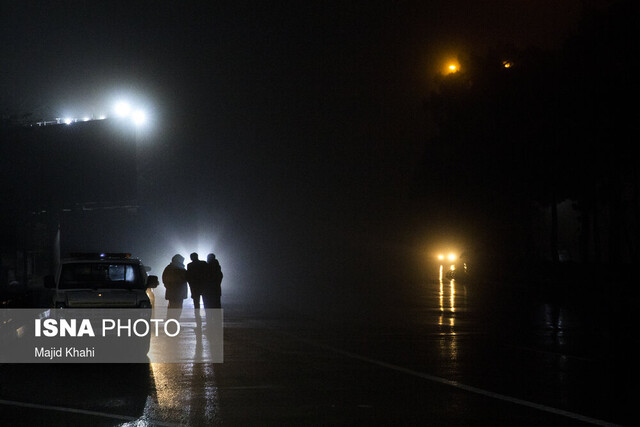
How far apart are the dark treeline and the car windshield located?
3058 cm

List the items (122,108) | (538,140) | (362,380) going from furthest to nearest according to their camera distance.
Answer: (538,140)
(122,108)
(362,380)

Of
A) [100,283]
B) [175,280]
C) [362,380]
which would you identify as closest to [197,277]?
[175,280]

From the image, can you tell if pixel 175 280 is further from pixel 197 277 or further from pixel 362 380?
pixel 362 380

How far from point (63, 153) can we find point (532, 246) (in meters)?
35.0

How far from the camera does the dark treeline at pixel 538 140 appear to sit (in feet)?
145

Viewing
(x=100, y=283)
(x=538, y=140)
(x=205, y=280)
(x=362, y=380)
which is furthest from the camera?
(x=538, y=140)

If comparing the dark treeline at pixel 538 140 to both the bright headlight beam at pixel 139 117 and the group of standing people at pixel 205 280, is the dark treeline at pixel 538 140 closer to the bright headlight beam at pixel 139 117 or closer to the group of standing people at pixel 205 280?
the bright headlight beam at pixel 139 117

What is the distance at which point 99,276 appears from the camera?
17.2 meters

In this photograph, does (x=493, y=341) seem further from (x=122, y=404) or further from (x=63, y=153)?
(x=63, y=153)

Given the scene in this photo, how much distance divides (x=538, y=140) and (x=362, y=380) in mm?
43035

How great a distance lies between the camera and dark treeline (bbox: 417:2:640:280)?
4428 cm

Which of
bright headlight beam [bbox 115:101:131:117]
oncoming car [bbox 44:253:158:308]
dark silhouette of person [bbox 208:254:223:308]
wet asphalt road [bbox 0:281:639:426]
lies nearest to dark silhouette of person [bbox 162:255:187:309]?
wet asphalt road [bbox 0:281:639:426]

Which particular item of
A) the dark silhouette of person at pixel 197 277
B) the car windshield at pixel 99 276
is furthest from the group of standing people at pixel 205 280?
the car windshield at pixel 99 276

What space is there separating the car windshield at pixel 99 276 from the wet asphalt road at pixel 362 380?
5.24 feet
